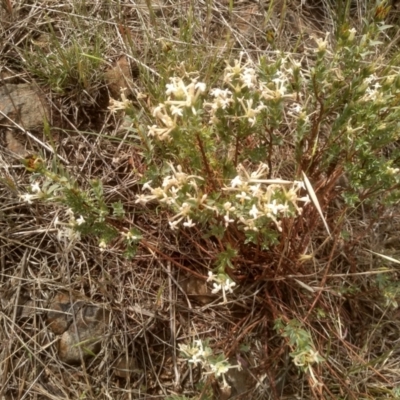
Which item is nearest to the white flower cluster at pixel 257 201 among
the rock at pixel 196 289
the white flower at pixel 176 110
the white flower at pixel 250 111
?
the white flower at pixel 250 111

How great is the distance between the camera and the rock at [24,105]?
2.39 meters

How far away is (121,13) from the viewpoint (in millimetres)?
2479

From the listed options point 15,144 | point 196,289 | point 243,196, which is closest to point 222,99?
point 243,196

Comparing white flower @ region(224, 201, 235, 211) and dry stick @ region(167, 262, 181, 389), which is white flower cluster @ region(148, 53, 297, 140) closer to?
white flower @ region(224, 201, 235, 211)

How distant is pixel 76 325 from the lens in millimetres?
2215

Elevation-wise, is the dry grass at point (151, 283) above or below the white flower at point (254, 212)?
below

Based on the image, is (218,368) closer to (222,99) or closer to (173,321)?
(173,321)

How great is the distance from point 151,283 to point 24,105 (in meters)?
1.01

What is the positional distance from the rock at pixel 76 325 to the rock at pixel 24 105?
2.64 ft

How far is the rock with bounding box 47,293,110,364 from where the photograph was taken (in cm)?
219


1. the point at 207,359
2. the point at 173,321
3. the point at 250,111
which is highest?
the point at 250,111

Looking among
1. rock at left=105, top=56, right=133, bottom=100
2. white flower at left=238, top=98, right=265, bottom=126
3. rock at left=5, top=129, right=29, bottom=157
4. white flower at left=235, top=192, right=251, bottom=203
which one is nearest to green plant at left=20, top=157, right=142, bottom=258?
white flower at left=235, top=192, right=251, bottom=203

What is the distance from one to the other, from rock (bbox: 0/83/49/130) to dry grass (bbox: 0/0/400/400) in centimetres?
5

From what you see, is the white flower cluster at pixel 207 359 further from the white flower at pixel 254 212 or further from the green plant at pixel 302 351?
the white flower at pixel 254 212
